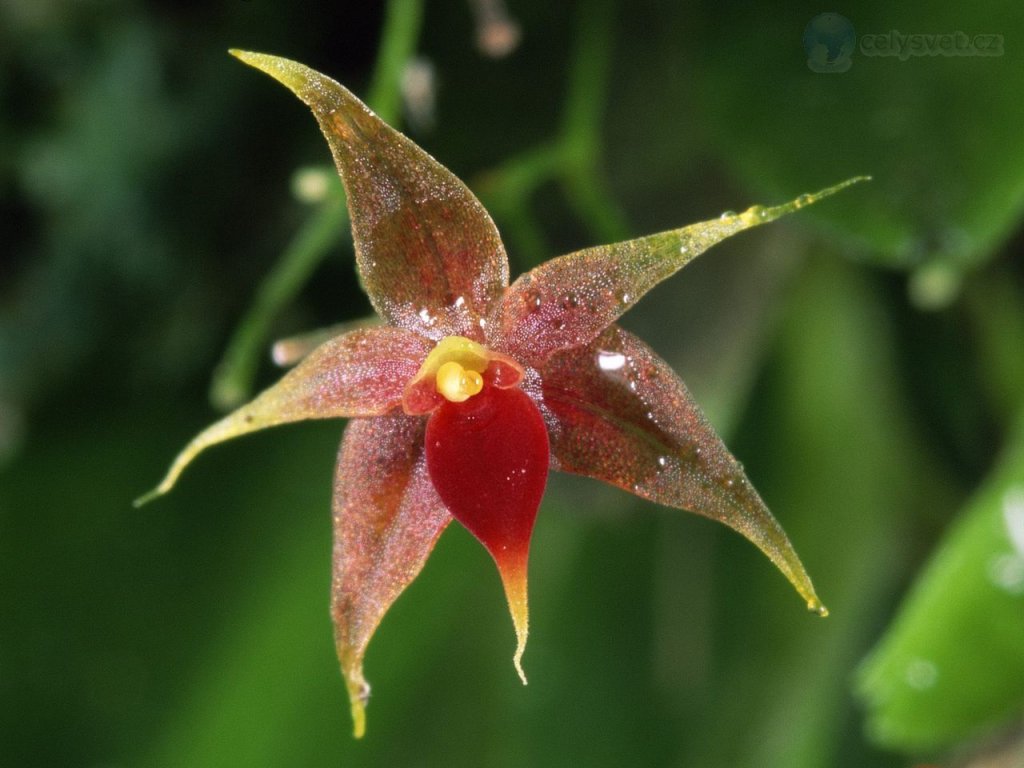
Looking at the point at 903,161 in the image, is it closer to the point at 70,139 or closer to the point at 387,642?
the point at 387,642

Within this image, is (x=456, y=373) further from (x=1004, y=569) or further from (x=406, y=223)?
(x=1004, y=569)

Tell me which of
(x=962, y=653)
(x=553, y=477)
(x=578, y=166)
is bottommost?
(x=553, y=477)

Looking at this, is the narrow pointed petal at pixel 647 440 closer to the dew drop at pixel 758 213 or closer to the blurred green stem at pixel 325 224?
the dew drop at pixel 758 213

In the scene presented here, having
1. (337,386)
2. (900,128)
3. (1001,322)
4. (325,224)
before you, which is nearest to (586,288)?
(337,386)

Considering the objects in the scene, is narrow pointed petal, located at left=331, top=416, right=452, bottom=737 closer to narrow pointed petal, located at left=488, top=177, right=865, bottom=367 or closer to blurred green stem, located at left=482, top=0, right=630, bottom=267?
narrow pointed petal, located at left=488, top=177, right=865, bottom=367

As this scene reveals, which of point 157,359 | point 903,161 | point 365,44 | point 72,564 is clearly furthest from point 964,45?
point 72,564

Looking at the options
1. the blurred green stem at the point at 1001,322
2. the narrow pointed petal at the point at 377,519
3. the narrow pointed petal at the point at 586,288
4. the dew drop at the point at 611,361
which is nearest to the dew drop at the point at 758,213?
the narrow pointed petal at the point at 586,288

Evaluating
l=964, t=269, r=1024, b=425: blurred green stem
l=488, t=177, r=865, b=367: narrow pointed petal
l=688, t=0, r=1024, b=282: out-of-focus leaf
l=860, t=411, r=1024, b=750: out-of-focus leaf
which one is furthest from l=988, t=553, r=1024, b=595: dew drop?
l=488, t=177, r=865, b=367: narrow pointed petal

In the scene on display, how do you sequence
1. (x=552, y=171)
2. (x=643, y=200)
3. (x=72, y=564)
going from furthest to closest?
(x=643, y=200), (x=72, y=564), (x=552, y=171)
